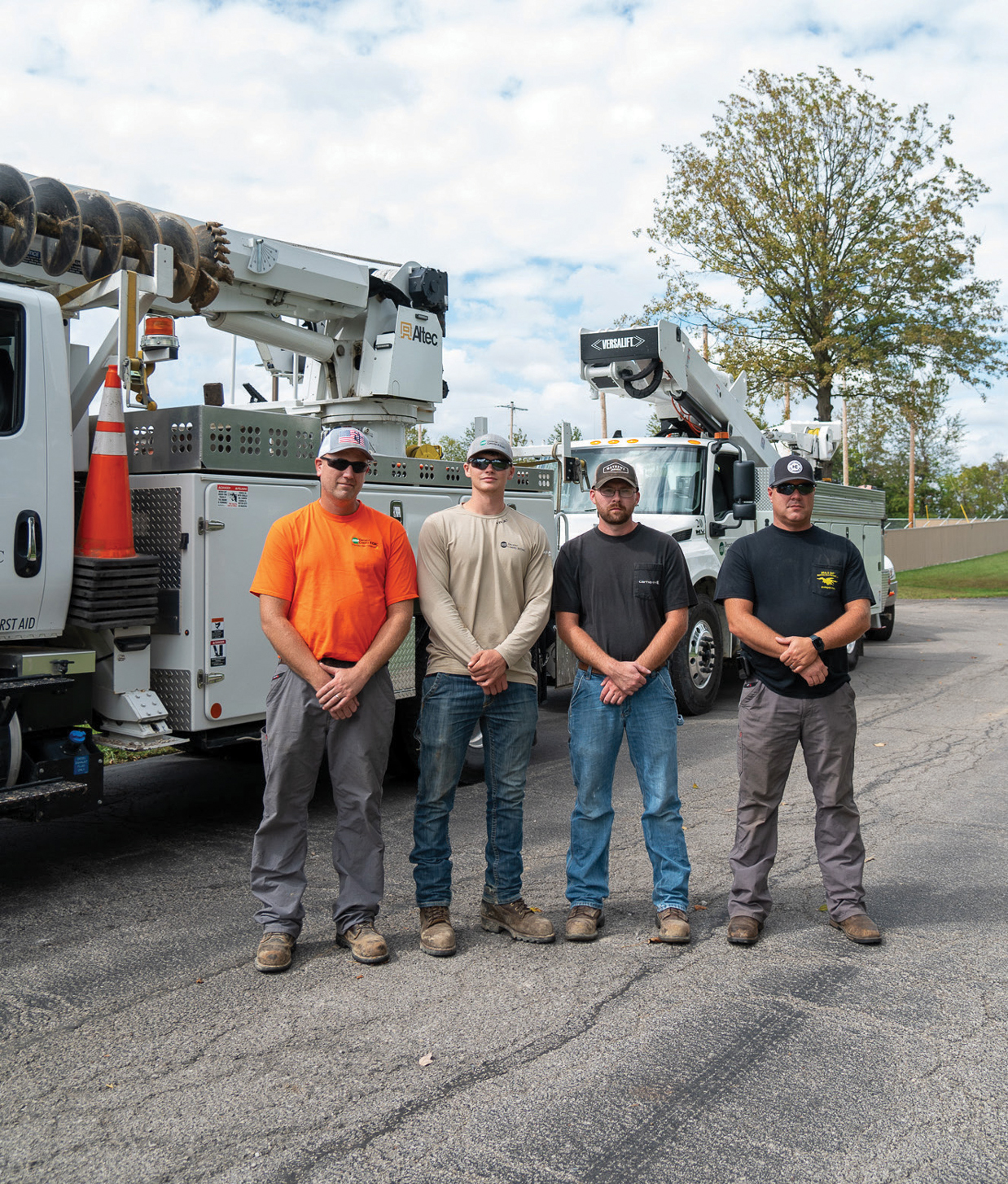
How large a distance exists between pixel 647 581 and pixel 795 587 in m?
0.64

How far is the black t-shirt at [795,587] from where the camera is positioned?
4691mm

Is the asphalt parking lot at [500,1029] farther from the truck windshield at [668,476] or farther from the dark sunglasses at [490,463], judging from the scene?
the truck windshield at [668,476]

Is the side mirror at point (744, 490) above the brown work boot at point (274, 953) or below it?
above

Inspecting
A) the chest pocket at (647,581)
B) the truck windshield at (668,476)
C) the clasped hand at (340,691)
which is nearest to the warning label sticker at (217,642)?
the clasped hand at (340,691)

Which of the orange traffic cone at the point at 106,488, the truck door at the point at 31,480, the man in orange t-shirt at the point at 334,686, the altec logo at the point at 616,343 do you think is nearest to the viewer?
the man in orange t-shirt at the point at 334,686

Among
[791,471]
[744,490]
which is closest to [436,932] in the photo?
[791,471]

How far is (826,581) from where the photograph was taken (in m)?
4.69

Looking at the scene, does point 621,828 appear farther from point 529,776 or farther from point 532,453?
point 532,453

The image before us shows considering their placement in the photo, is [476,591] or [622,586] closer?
[476,591]

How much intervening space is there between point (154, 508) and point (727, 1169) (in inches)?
163

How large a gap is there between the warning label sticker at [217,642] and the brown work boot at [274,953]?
5.62 feet

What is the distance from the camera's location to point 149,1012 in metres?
3.88

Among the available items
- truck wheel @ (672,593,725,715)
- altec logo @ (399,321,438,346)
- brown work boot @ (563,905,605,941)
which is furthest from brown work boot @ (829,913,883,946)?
altec logo @ (399,321,438,346)

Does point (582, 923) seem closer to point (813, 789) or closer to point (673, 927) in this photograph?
point (673, 927)
